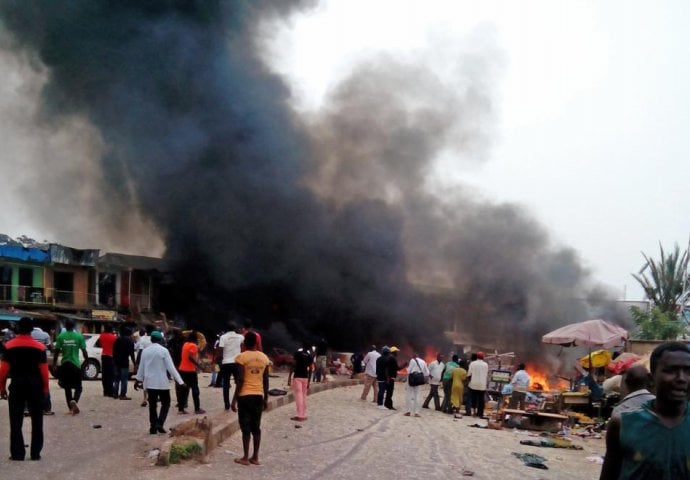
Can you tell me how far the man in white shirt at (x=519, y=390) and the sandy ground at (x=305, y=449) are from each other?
208 centimetres

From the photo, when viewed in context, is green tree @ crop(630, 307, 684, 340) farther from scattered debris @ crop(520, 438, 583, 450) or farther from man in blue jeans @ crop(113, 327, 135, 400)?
man in blue jeans @ crop(113, 327, 135, 400)

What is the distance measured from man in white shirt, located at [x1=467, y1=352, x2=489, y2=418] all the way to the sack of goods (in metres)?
1.69

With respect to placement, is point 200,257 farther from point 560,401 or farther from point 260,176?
point 560,401

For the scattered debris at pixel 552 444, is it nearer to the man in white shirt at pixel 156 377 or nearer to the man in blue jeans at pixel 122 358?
the man in white shirt at pixel 156 377

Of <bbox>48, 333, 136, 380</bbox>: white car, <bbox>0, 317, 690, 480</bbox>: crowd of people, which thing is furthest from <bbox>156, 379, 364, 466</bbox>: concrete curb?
<bbox>48, 333, 136, 380</bbox>: white car

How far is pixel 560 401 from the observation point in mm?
16391

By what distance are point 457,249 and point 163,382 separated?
28.9 metres

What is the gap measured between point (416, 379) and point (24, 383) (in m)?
9.33

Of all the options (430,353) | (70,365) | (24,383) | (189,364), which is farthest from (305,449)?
(430,353)

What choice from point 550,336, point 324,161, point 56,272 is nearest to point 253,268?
point 324,161

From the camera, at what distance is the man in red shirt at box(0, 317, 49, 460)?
7602mm

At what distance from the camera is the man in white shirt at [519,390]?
1681 centimetres

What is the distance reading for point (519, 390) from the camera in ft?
58.2

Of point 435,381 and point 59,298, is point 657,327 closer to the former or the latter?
point 435,381
